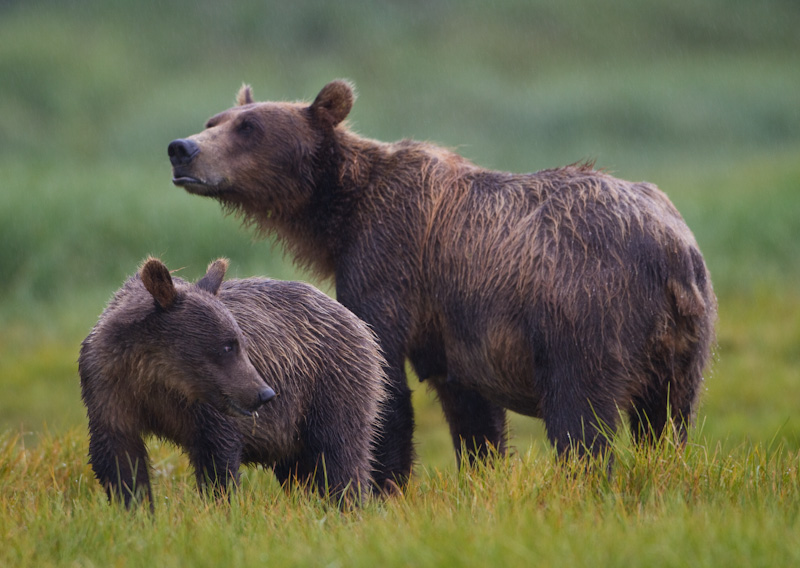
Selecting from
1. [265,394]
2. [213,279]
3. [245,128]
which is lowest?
[265,394]

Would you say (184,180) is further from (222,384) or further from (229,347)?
(222,384)

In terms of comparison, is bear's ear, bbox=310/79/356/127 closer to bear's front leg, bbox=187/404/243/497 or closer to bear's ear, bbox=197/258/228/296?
bear's ear, bbox=197/258/228/296

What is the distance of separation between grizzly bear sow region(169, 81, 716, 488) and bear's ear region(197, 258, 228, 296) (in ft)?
3.86

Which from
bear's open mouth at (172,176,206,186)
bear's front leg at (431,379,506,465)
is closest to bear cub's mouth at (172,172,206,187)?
bear's open mouth at (172,176,206,186)

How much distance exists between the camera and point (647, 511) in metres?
4.47

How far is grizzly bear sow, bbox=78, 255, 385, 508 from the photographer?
5094 millimetres

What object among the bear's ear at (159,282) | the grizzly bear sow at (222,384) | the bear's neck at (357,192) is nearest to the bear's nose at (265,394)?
the grizzly bear sow at (222,384)

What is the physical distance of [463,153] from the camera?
74.1 ft

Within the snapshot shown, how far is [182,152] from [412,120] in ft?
62.1

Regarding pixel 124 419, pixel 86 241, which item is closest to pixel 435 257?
pixel 124 419

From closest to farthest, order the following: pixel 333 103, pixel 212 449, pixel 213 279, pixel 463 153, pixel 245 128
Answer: pixel 212 449, pixel 213 279, pixel 245 128, pixel 333 103, pixel 463 153

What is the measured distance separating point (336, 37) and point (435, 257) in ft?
79.6

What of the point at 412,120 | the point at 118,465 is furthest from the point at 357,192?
the point at 412,120

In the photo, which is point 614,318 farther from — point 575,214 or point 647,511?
point 647,511
